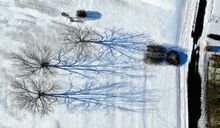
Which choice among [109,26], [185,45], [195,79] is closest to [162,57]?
[185,45]

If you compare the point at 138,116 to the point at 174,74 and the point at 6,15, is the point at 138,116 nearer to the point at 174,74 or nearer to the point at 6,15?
the point at 174,74

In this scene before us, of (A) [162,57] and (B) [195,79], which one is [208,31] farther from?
(A) [162,57]

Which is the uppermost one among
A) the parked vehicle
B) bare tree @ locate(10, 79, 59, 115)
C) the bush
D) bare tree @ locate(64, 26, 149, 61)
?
the bush

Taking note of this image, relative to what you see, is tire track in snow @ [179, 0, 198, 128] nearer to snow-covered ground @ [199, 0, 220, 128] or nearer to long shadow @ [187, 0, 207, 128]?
long shadow @ [187, 0, 207, 128]

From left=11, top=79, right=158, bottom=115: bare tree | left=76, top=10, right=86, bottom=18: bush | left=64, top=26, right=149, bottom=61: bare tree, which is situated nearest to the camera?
left=11, top=79, right=158, bottom=115: bare tree

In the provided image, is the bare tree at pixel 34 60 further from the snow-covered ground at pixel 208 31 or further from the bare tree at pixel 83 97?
the snow-covered ground at pixel 208 31

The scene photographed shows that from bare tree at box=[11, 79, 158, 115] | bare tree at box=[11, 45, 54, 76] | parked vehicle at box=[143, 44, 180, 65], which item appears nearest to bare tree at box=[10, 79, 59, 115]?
bare tree at box=[11, 79, 158, 115]

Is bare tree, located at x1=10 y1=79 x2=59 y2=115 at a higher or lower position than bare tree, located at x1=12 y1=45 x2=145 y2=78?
lower
